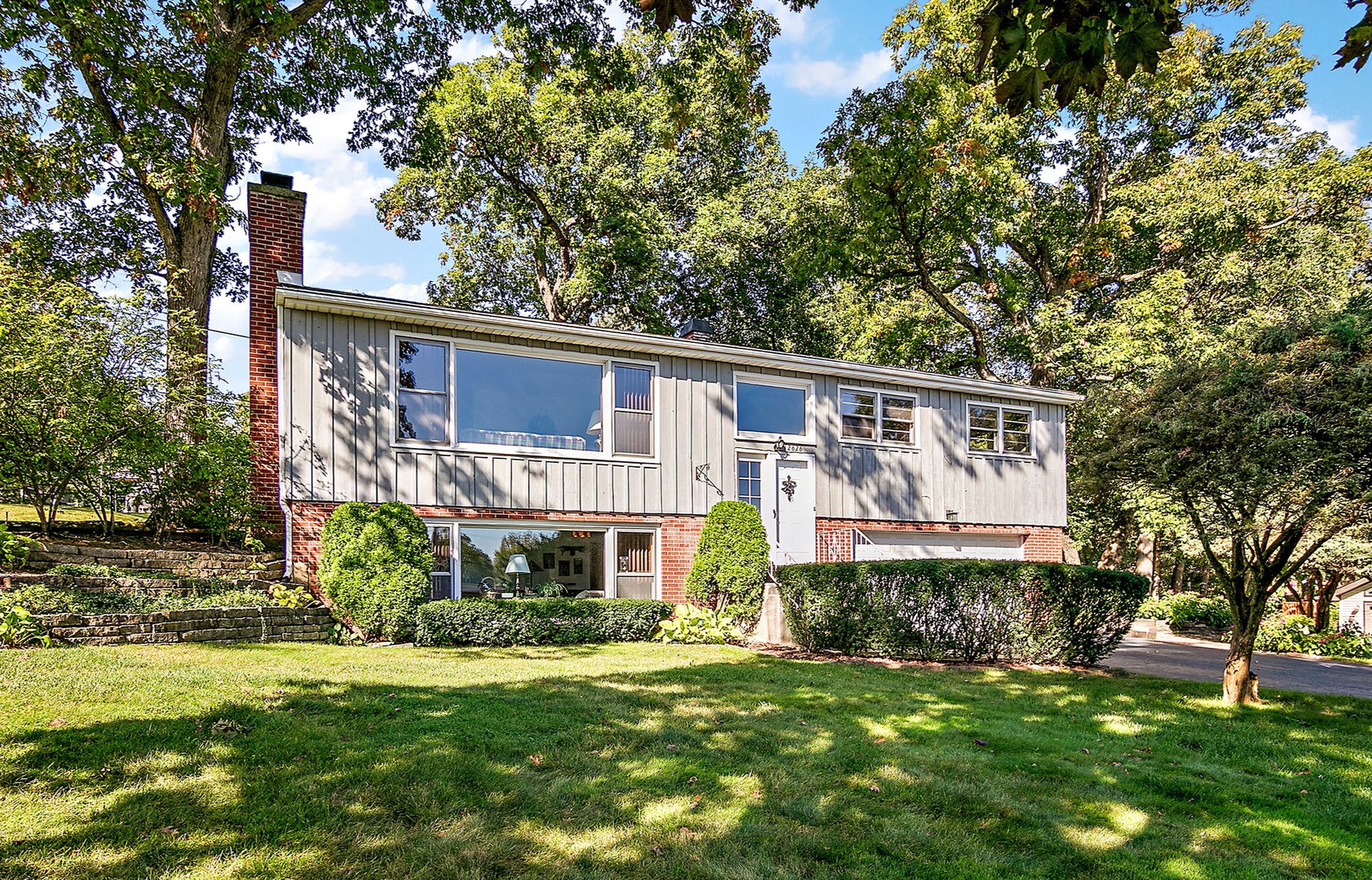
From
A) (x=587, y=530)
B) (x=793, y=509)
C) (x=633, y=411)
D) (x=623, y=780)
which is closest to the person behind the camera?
(x=623, y=780)

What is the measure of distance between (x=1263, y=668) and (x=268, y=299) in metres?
15.3

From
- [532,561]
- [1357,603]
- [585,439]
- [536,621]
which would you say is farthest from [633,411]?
[1357,603]

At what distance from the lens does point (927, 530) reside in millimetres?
15336

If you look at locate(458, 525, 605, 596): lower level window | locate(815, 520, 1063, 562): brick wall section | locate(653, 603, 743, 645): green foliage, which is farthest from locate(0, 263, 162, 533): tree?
locate(815, 520, 1063, 562): brick wall section

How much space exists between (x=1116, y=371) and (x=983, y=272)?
499cm

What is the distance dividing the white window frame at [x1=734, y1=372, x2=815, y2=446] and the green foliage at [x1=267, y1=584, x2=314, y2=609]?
23.7 ft

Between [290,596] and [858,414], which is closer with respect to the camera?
[290,596]

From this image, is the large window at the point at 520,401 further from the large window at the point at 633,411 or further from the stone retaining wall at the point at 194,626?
the stone retaining wall at the point at 194,626

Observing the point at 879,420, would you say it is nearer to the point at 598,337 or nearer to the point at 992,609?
the point at 598,337

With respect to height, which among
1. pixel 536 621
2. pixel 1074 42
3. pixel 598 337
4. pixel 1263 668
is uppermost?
pixel 598 337

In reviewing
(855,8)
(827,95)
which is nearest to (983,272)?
(827,95)

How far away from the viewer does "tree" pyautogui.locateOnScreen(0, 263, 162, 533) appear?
9125 mm

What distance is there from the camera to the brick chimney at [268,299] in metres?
10.9

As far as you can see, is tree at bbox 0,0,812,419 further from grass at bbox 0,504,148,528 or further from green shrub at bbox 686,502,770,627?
green shrub at bbox 686,502,770,627
